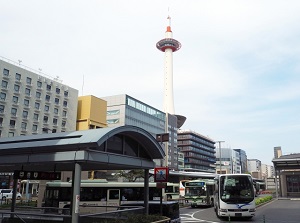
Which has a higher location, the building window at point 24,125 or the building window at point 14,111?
the building window at point 14,111

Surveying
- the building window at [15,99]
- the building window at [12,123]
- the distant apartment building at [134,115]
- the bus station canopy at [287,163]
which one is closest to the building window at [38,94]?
the building window at [15,99]

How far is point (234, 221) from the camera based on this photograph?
21.2 m

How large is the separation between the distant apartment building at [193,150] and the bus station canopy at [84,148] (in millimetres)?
122307

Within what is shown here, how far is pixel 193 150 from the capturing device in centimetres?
14212

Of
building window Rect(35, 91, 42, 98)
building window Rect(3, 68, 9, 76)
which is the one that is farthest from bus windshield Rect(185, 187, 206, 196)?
building window Rect(35, 91, 42, 98)

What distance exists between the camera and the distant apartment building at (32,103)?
65000 mm

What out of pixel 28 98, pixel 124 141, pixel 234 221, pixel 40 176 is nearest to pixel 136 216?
pixel 124 141

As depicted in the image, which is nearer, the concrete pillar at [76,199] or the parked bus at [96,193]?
the concrete pillar at [76,199]

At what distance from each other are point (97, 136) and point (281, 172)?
175ft

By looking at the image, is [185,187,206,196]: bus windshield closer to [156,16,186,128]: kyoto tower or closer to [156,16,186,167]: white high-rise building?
[156,16,186,167]: white high-rise building

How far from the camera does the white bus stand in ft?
67.2

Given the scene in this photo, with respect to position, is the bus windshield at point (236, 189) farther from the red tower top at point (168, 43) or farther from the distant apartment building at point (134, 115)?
the red tower top at point (168, 43)

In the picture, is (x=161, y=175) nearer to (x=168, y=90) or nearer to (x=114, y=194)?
(x=114, y=194)

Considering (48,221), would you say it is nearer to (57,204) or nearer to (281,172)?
(57,204)
